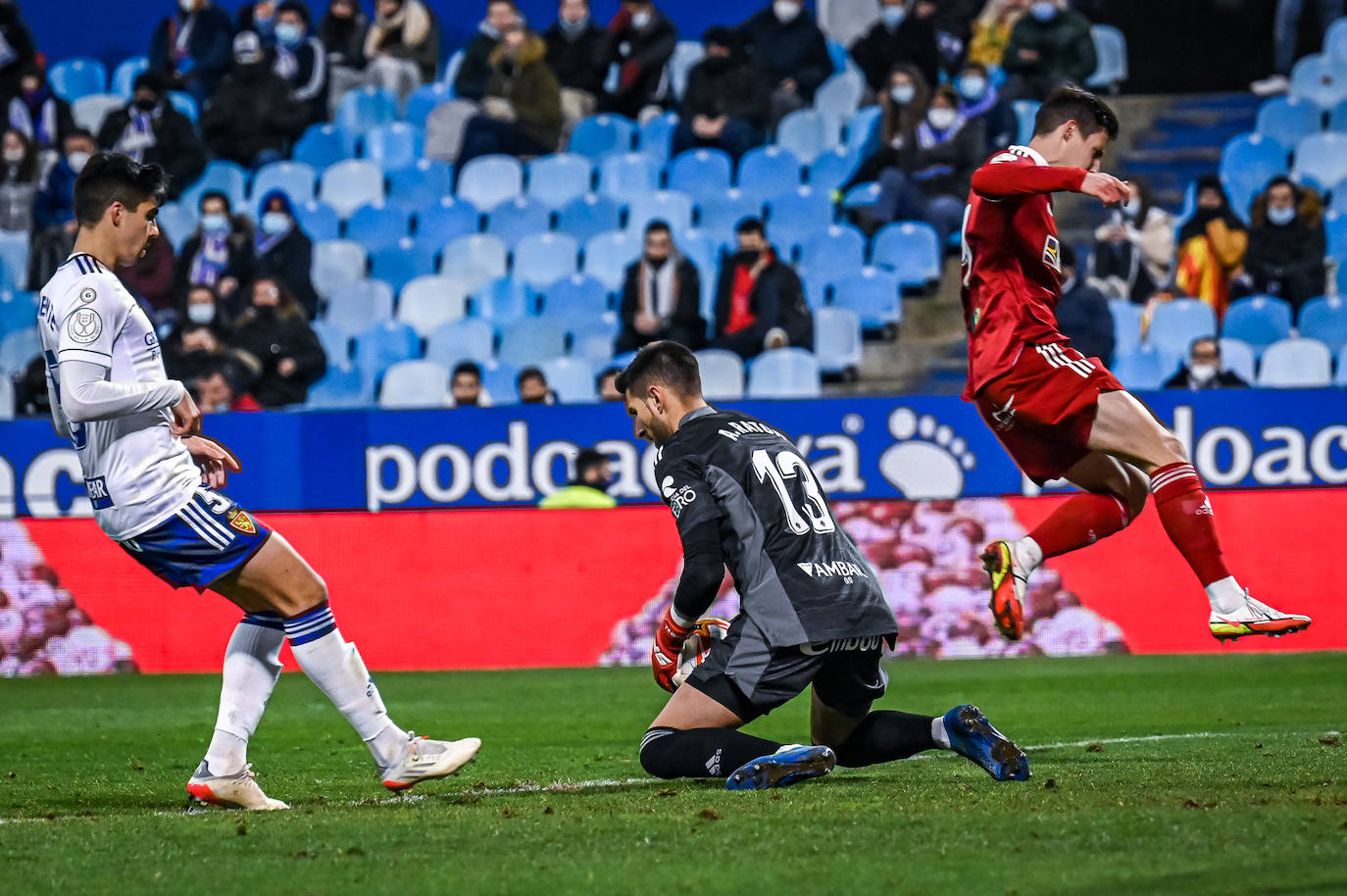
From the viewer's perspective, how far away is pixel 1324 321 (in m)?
13.8

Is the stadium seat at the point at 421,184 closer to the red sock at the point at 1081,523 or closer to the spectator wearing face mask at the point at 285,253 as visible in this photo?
the spectator wearing face mask at the point at 285,253

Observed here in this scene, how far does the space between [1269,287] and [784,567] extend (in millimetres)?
10427

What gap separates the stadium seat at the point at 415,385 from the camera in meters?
14.3

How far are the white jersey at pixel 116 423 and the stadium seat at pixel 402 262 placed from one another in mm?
10894

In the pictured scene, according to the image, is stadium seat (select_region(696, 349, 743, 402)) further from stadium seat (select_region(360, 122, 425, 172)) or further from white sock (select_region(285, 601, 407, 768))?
white sock (select_region(285, 601, 407, 768))

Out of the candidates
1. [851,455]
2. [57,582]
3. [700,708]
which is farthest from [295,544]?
[700,708]

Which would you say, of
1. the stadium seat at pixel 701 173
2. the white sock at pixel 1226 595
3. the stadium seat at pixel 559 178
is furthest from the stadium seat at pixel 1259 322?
the white sock at pixel 1226 595

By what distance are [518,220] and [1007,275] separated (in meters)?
10.8

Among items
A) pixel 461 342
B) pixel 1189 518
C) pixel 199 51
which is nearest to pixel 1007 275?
pixel 1189 518

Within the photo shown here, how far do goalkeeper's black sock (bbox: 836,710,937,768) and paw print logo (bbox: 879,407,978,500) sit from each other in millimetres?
6613

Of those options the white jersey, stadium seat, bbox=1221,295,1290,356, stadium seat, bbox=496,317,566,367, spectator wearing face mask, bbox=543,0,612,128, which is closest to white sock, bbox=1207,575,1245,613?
the white jersey

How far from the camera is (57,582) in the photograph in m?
11.1

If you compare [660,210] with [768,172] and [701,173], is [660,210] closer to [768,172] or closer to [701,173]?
[701,173]

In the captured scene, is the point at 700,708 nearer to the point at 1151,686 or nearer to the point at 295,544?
the point at 1151,686
